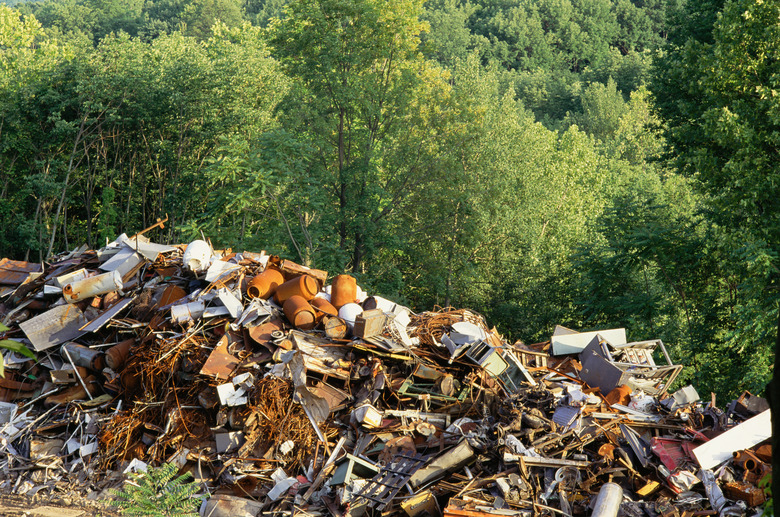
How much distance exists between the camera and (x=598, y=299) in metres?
18.4

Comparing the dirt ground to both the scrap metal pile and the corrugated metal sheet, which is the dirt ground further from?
the corrugated metal sheet

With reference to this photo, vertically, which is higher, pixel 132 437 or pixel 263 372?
pixel 263 372

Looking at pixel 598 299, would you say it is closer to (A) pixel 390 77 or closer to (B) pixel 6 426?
(A) pixel 390 77

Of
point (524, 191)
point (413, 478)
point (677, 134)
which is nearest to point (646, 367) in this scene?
point (413, 478)

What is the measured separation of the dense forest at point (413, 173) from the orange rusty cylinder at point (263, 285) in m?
7.76

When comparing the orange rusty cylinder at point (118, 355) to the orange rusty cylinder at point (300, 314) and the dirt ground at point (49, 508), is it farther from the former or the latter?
the orange rusty cylinder at point (300, 314)

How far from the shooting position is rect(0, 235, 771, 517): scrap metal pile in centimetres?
757

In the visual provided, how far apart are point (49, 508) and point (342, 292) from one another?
4854 mm

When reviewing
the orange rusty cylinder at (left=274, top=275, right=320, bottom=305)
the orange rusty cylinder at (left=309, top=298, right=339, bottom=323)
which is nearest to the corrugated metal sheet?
the orange rusty cylinder at (left=274, top=275, right=320, bottom=305)

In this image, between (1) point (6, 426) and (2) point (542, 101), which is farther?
(2) point (542, 101)

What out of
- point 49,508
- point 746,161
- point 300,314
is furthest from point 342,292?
point 746,161

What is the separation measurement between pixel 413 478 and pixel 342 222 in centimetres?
1442

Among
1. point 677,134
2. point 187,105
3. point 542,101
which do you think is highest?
point 677,134

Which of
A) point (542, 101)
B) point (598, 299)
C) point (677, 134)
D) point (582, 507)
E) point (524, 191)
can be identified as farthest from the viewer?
point (542, 101)
